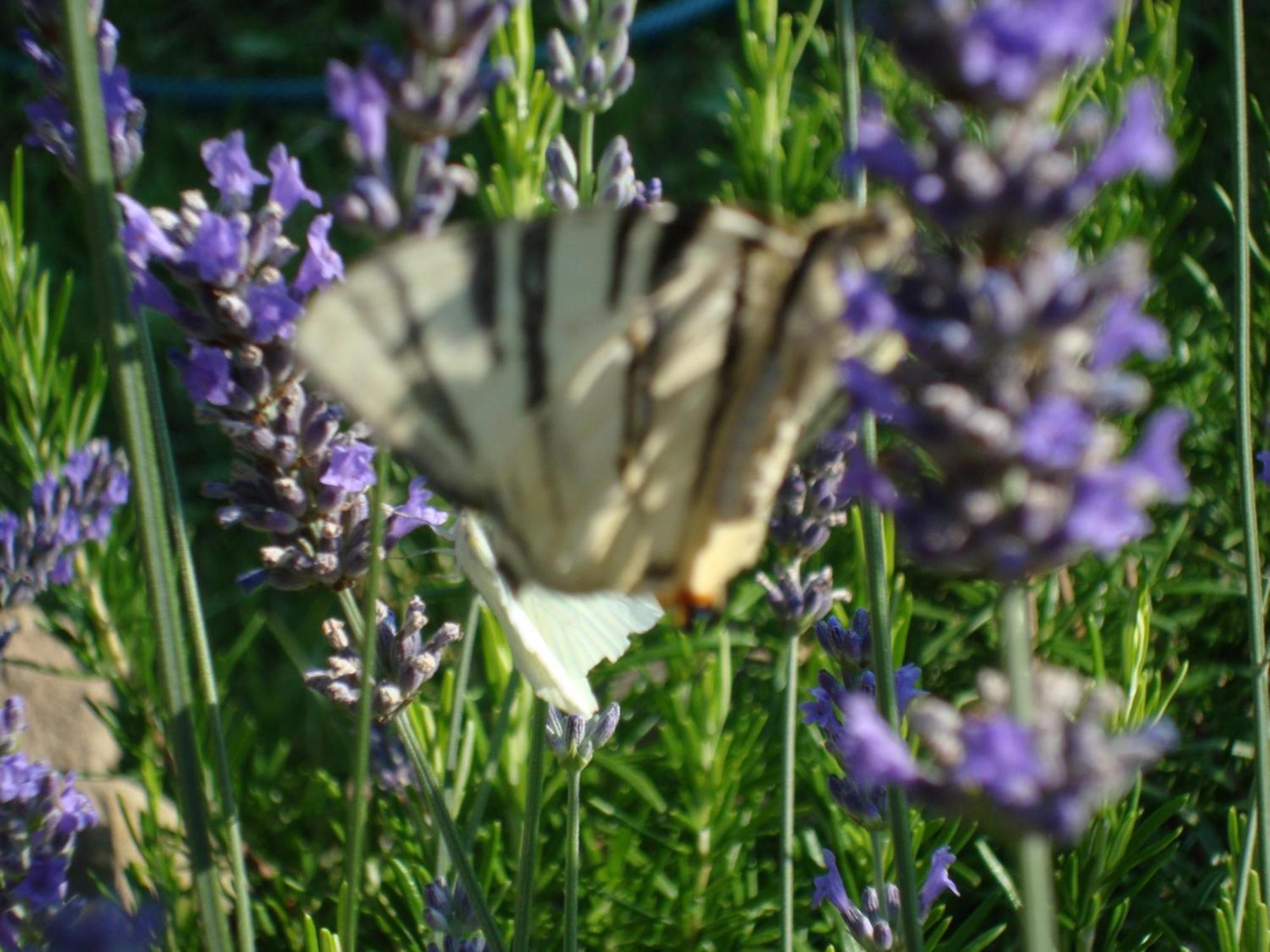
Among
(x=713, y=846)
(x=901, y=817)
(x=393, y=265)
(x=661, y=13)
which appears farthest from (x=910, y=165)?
(x=661, y=13)

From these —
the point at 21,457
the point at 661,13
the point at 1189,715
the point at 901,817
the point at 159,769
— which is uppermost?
the point at 661,13

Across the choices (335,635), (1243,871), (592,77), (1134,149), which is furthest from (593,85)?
(1243,871)

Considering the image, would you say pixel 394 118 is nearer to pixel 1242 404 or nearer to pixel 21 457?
pixel 1242 404

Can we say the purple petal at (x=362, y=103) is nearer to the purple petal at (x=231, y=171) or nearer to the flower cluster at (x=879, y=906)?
the purple petal at (x=231, y=171)

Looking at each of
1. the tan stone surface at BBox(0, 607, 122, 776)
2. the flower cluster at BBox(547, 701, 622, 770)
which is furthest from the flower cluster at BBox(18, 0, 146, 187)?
the tan stone surface at BBox(0, 607, 122, 776)

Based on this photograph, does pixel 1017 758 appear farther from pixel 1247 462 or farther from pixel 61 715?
pixel 61 715

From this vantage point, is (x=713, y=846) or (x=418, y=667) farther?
(x=713, y=846)

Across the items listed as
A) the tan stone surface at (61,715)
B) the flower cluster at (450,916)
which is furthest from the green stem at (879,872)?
the tan stone surface at (61,715)
